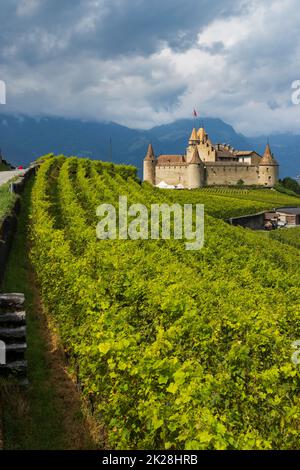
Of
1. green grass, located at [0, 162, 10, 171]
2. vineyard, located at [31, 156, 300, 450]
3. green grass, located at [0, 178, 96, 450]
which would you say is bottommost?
green grass, located at [0, 178, 96, 450]

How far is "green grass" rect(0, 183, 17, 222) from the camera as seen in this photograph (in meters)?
19.4

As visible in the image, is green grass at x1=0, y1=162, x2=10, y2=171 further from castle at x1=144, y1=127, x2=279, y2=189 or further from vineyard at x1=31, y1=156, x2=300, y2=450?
castle at x1=144, y1=127, x2=279, y2=189

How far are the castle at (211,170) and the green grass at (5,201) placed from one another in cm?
8930

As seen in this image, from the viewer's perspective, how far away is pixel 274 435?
6.22 meters

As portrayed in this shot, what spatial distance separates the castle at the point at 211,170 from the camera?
115 m

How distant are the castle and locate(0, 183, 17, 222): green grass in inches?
3516

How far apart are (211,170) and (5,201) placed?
98.8m

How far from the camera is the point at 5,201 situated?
22141 millimetres

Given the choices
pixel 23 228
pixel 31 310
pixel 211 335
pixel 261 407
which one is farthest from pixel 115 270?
pixel 23 228

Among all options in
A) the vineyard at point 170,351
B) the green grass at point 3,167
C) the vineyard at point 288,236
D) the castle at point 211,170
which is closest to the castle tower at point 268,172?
the castle at point 211,170

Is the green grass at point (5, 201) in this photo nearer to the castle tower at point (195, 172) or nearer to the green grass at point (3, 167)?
the green grass at point (3, 167)

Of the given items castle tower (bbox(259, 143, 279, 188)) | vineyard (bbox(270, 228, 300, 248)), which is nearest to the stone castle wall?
castle tower (bbox(259, 143, 279, 188))

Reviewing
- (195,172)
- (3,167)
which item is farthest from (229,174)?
(3,167)

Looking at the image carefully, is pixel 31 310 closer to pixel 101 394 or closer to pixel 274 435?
pixel 101 394
